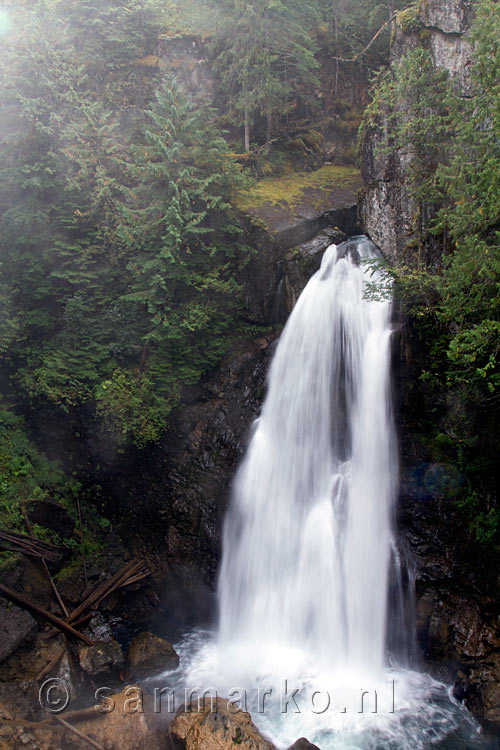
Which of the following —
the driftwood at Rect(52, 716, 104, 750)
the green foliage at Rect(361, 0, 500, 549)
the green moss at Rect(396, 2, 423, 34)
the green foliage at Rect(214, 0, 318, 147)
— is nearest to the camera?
the driftwood at Rect(52, 716, 104, 750)

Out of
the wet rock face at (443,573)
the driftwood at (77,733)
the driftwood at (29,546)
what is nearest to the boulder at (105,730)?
the driftwood at (77,733)

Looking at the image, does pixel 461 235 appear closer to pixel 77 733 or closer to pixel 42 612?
pixel 77 733

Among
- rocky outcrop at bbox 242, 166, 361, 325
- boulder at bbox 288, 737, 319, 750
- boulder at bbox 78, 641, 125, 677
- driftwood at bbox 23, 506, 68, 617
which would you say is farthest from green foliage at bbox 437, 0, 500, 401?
driftwood at bbox 23, 506, 68, 617

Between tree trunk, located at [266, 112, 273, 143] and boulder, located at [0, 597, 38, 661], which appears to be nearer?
boulder, located at [0, 597, 38, 661]

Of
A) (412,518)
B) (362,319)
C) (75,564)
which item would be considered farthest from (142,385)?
(412,518)

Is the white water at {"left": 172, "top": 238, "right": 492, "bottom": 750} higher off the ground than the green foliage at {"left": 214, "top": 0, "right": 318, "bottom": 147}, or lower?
lower

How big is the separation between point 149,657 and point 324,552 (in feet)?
13.3

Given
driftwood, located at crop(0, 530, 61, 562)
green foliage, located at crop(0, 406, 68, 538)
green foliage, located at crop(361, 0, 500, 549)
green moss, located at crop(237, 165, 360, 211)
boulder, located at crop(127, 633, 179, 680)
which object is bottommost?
boulder, located at crop(127, 633, 179, 680)

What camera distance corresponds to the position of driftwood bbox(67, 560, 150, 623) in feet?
31.9

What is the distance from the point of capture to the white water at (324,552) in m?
7.68

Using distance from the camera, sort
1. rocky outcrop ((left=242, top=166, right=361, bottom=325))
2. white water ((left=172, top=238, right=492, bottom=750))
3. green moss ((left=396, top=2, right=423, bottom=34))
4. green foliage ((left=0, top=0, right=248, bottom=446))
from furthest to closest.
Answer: rocky outcrop ((left=242, top=166, right=361, bottom=325))
green foliage ((left=0, top=0, right=248, bottom=446))
green moss ((left=396, top=2, right=423, bottom=34))
white water ((left=172, top=238, right=492, bottom=750))

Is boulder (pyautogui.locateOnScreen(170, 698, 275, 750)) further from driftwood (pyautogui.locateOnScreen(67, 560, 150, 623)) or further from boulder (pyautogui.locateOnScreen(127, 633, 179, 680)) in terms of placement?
driftwood (pyautogui.locateOnScreen(67, 560, 150, 623))

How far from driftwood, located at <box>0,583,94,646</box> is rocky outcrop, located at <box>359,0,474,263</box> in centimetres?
1049

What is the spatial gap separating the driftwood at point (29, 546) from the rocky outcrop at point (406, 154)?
10.5 metres
